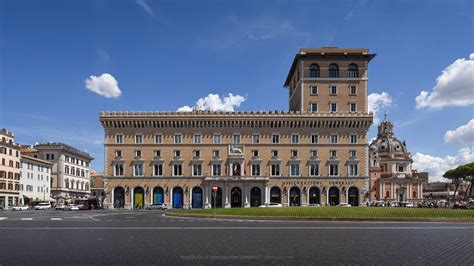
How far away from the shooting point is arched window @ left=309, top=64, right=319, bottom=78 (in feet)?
312

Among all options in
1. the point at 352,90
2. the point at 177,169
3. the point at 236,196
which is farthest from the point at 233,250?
the point at 352,90

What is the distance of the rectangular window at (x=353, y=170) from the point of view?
91856 millimetres

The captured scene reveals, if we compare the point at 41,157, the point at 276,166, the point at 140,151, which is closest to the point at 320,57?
the point at 276,166

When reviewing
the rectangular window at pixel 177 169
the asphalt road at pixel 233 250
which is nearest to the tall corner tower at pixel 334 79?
the rectangular window at pixel 177 169

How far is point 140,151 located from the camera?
92125mm

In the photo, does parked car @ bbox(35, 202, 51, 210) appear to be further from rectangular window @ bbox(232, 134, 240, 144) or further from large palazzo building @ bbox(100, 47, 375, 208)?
rectangular window @ bbox(232, 134, 240, 144)

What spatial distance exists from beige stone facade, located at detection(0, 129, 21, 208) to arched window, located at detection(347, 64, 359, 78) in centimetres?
6693

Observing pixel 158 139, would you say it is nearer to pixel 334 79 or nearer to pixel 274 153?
pixel 274 153

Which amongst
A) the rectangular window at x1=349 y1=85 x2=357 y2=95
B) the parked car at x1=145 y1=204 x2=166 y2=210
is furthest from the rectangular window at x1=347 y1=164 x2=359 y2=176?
the parked car at x1=145 y1=204 x2=166 y2=210

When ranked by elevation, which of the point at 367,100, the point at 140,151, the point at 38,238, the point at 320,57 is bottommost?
the point at 38,238

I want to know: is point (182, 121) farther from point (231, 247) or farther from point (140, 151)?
point (231, 247)

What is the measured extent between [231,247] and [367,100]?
80295 millimetres

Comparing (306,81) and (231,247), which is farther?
(306,81)

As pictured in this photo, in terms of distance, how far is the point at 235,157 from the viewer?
91625mm
